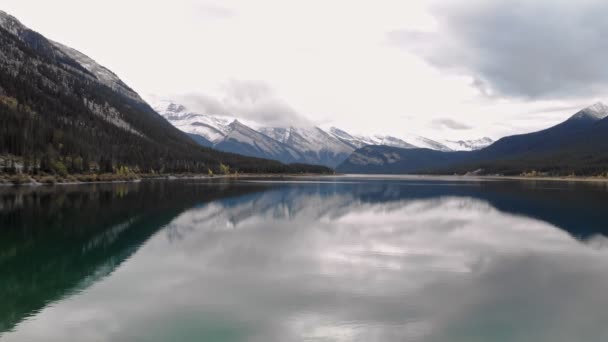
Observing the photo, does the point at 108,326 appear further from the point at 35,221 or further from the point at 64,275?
the point at 35,221

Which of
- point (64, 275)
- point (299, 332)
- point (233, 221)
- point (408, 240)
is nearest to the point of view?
point (299, 332)

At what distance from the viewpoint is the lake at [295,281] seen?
15.0 metres

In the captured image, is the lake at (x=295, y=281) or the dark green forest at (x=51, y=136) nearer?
the lake at (x=295, y=281)

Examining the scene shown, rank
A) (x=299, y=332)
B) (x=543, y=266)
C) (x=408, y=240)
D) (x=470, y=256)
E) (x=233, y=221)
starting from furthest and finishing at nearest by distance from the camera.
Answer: (x=233, y=221) < (x=408, y=240) < (x=470, y=256) < (x=543, y=266) < (x=299, y=332)

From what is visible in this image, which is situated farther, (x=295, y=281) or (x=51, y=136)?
(x=51, y=136)

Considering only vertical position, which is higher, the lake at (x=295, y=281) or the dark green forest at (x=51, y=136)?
the dark green forest at (x=51, y=136)

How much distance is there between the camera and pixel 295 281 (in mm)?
21469

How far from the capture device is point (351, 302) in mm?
17922

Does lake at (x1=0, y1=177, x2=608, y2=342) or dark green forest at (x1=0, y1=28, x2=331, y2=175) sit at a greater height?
dark green forest at (x1=0, y1=28, x2=331, y2=175)

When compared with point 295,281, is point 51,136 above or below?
above

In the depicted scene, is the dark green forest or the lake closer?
the lake

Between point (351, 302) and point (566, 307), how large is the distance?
8.60 m

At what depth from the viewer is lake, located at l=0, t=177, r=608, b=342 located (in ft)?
49.3

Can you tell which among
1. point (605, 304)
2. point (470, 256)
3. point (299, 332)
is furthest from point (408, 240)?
point (299, 332)
